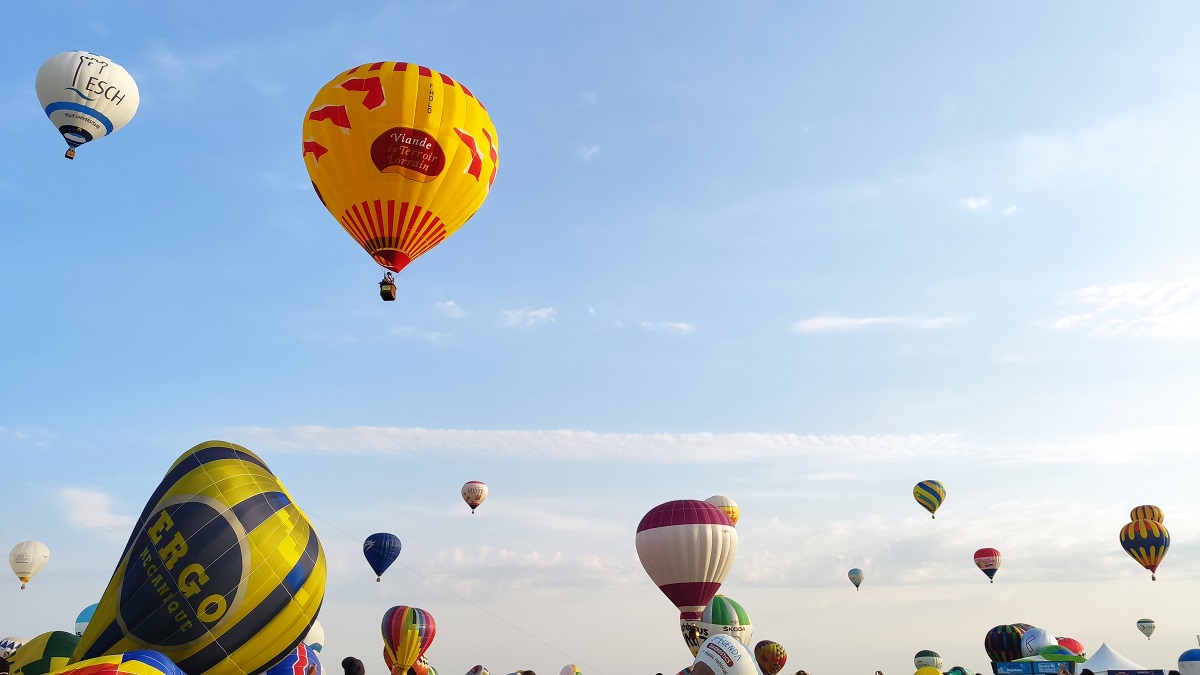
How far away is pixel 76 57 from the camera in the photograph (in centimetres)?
3022

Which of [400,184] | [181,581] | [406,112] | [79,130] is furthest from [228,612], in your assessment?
[79,130]

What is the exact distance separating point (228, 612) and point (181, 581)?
34.0 inches

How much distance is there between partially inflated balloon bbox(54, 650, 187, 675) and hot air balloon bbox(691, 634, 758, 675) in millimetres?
7833

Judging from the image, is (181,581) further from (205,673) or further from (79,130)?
(79,130)

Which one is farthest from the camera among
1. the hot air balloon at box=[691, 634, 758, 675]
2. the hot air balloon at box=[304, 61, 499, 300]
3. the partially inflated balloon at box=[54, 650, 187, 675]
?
the hot air balloon at box=[304, 61, 499, 300]

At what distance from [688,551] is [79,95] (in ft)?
85.2

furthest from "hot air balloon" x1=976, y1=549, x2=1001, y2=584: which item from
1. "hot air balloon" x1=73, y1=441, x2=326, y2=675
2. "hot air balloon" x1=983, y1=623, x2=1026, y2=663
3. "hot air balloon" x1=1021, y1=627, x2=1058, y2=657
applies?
"hot air balloon" x1=73, y1=441, x2=326, y2=675

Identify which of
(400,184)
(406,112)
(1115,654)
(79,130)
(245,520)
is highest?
(79,130)

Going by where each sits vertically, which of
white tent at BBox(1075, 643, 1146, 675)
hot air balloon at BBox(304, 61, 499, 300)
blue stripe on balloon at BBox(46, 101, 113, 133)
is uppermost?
blue stripe on balloon at BBox(46, 101, 113, 133)

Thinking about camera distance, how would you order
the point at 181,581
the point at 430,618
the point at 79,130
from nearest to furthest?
the point at 181,581 → the point at 79,130 → the point at 430,618

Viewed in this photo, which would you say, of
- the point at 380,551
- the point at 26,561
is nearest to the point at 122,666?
the point at 380,551

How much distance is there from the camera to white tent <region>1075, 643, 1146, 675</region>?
2636 centimetres

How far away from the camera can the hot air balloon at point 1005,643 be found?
1473 inches

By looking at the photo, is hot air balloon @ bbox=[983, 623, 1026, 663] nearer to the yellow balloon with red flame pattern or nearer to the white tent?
the white tent
